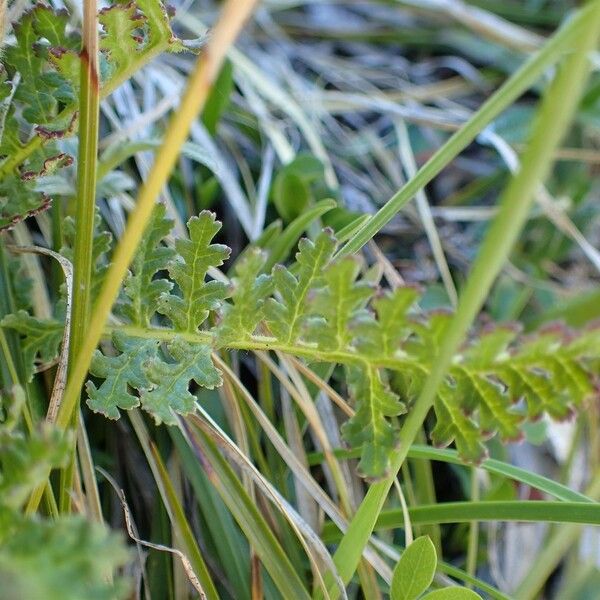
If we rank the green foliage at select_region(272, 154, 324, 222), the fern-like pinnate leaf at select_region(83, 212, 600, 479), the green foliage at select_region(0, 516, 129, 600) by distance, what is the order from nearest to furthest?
the green foliage at select_region(0, 516, 129, 600) → the fern-like pinnate leaf at select_region(83, 212, 600, 479) → the green foliage at select_region(272, 154, 324, 222)

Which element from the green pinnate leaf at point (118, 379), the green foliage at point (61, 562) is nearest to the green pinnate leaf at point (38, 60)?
the green pinnate leaf at point (118, 379)

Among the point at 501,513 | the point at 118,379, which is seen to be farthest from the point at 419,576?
the point at 118,379

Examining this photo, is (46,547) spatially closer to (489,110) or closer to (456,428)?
(456,428)

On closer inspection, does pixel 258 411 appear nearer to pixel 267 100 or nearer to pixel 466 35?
pixel 267 100

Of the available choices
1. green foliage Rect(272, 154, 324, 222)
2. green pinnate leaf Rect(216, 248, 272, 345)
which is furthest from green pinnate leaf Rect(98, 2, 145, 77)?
green foliage Rect(272, 154, 324, 222)

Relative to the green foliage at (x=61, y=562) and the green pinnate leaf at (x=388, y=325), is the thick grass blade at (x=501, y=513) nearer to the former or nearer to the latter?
the green pinnate leaf at (x=388, y=325)

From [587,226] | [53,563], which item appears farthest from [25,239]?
[587,226]

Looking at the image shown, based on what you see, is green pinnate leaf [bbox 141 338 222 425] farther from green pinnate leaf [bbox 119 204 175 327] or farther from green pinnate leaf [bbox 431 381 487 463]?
green pinnate leaf [bbox 431 381 487 463]
